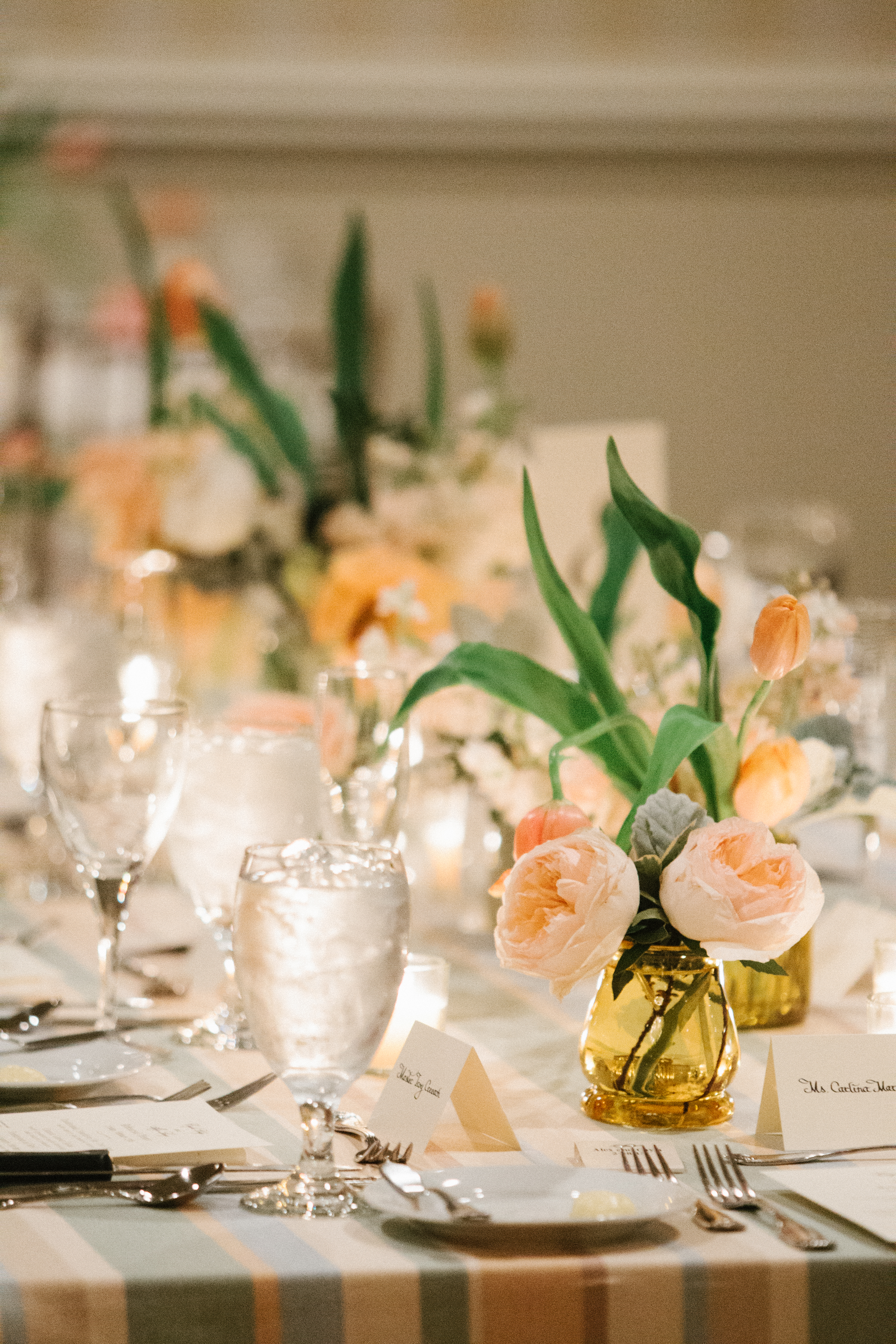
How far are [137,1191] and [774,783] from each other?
45 cm

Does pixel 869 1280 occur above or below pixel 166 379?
below

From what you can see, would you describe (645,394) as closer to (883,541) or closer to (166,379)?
(883,541)

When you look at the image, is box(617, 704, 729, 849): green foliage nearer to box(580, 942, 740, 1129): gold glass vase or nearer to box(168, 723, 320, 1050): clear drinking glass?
box(580, 942, 740, 1129): gold glass vase

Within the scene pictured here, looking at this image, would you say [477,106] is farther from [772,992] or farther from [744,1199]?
[744,1199]

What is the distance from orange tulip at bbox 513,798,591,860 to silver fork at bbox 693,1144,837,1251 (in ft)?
0.58

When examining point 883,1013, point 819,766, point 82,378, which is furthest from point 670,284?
point 883,1013

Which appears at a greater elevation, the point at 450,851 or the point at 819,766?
the point at 819,766

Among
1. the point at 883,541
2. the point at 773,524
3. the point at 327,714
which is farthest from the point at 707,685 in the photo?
the point at 883,541

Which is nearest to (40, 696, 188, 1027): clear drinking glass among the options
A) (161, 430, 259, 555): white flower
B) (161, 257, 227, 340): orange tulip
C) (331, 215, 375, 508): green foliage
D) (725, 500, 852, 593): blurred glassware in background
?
(161, 430, 259, 555): white flower

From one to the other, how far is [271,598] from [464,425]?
1.86ft

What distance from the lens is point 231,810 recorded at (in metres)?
1.08

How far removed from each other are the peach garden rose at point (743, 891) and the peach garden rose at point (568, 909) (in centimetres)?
3

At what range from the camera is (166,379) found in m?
2.02

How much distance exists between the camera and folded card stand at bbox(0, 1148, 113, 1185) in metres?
0.74
